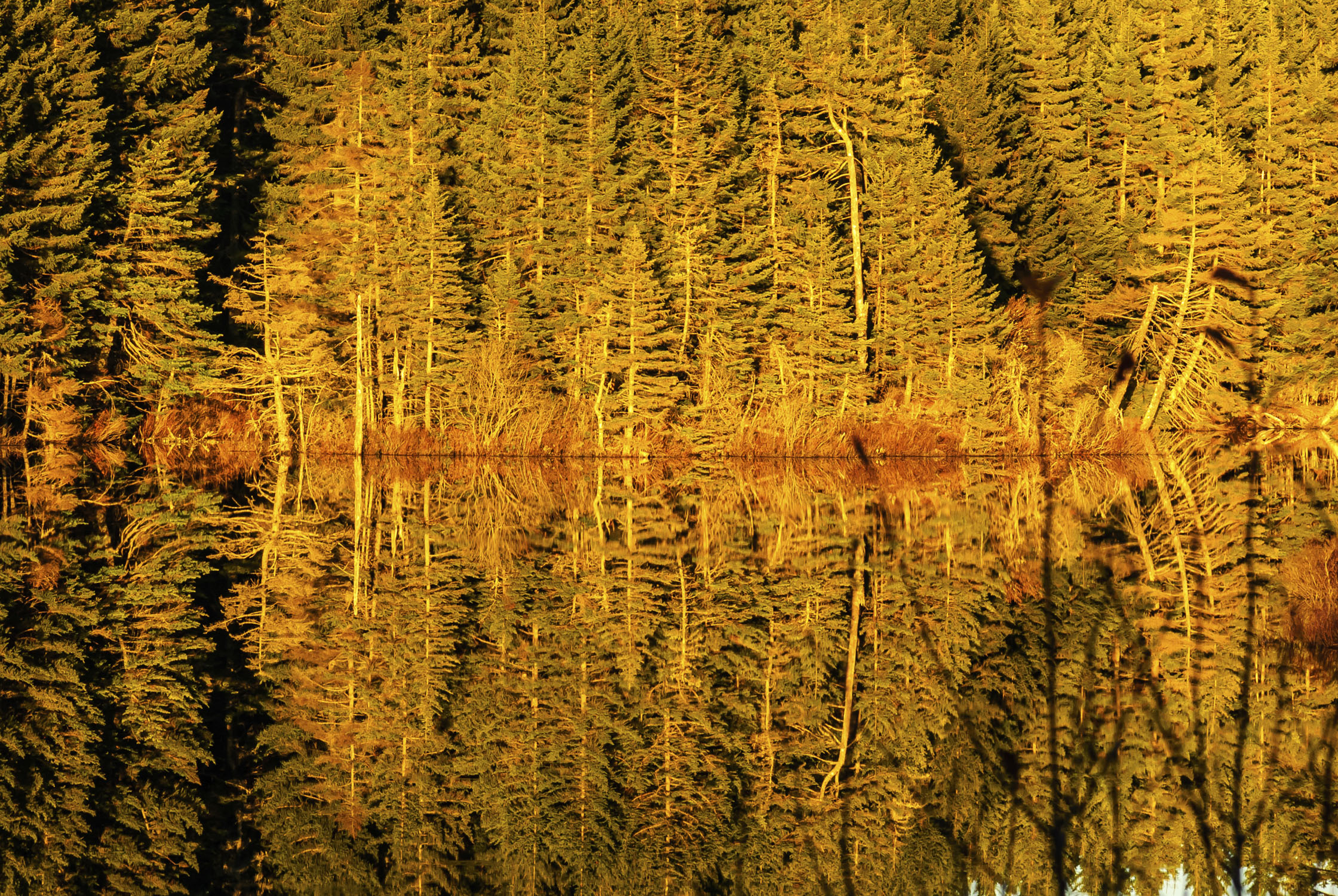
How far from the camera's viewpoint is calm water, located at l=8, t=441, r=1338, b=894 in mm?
8781

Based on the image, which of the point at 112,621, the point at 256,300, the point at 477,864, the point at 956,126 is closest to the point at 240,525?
the point at 112,621

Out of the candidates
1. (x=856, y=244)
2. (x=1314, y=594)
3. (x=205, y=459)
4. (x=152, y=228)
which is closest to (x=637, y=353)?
(x=856, y=244)

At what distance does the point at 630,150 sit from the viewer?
39.4 metres

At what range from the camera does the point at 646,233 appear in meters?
37.5

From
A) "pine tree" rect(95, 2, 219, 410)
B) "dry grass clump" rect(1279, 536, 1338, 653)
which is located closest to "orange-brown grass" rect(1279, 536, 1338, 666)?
"dry grass clump" rect(1279, 536, 1338, 653)

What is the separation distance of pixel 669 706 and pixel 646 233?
2710cm

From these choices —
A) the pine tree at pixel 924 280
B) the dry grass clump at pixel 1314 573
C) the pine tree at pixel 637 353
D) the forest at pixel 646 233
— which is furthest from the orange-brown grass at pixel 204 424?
the dry grass clump at pixel 1314 573

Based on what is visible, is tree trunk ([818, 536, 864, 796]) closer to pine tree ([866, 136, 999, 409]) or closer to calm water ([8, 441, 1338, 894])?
calm water ([8, 441, 1338, 894])

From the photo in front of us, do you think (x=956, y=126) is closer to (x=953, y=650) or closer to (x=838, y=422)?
(x=838, y=422)

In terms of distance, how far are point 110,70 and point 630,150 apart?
13.5 m

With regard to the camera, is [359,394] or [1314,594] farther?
[359,394]

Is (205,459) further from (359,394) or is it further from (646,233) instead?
(646,233)

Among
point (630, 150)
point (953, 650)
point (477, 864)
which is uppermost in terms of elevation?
point (630, 150)

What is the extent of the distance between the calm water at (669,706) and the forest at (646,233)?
13467 mm
